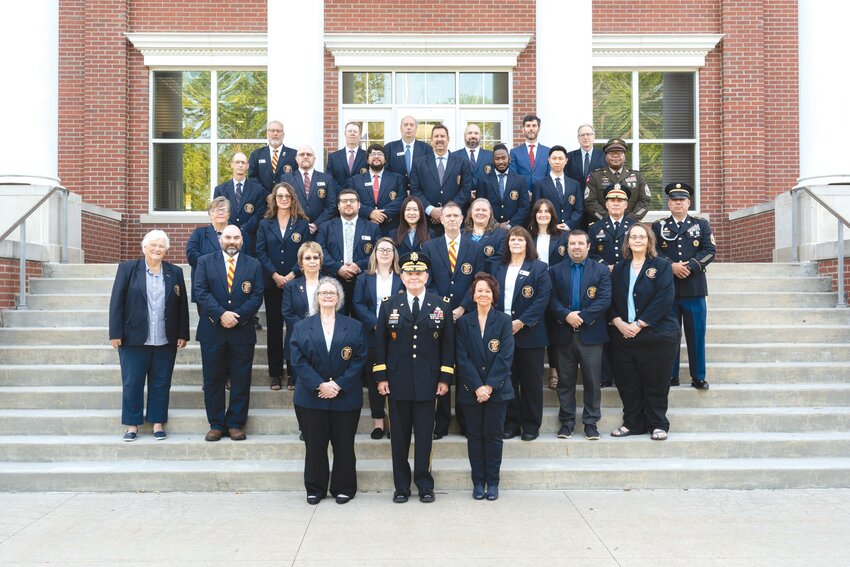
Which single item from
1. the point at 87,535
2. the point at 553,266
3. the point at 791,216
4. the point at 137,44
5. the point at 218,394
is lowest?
the point at 87,535

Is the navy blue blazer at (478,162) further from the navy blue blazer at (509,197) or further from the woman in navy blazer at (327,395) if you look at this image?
the woman in navy blazer at (327,395)

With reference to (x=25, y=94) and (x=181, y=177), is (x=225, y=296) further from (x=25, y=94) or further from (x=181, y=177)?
(x=181, y=177)

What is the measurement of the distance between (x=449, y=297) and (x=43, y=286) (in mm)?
6088

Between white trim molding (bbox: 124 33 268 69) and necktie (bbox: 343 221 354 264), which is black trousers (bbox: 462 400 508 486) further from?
white trim molding (bbox: 124 33 268 69)

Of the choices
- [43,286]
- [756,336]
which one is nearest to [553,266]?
[756,336]

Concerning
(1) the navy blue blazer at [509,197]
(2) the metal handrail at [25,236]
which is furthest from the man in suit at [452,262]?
(2) the metal handrail at [25,236]

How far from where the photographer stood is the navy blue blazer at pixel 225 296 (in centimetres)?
746

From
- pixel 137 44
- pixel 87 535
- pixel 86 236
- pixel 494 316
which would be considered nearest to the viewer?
pixel 87 535

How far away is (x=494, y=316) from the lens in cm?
682

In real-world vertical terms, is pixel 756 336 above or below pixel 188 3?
below

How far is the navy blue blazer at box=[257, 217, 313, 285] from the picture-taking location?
8234 mm

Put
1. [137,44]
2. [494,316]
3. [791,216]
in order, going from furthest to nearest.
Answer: [137,44] → [791,216] → [494,316]

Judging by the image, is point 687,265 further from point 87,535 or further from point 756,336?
point 87,535

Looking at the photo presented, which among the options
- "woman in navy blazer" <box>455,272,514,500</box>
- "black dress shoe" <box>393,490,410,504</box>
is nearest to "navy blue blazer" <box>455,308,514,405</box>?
"woman in navy blazer" <box>455,272,514,500</box>
